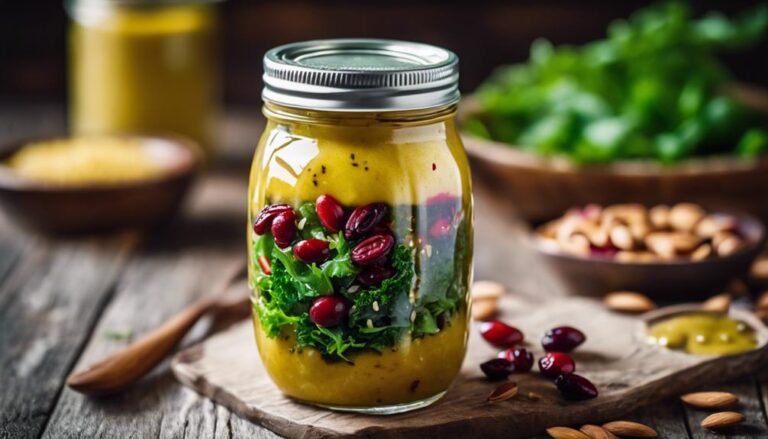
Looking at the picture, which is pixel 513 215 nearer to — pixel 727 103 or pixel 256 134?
pixel 727 103

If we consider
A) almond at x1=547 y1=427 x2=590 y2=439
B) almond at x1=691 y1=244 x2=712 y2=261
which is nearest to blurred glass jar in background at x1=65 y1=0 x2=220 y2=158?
almond at x1=691 y1=244 x2=712 y2=261

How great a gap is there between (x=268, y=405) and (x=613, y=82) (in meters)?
1.68

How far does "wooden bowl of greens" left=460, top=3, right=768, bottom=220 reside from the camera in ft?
8.20

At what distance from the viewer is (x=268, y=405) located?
167 centimetres

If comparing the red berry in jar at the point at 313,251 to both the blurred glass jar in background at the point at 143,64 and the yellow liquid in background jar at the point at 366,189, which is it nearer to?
the yellow liquid in background jar at the point at 366,189

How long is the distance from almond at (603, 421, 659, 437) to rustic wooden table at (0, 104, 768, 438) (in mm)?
37

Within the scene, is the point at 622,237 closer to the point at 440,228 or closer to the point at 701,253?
the point at 701,253

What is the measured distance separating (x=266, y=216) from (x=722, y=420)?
2.61 ft

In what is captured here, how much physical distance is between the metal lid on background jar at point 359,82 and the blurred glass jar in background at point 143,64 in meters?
1.46

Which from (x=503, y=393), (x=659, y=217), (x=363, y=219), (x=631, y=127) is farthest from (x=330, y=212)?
(x=631, y=127)

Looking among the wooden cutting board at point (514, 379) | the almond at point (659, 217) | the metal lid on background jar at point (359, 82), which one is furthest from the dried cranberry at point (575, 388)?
the almond at point (659, 217)

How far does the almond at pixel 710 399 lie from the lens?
1717mm

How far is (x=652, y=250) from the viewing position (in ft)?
7.22

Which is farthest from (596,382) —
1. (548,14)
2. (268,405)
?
(548,14)
